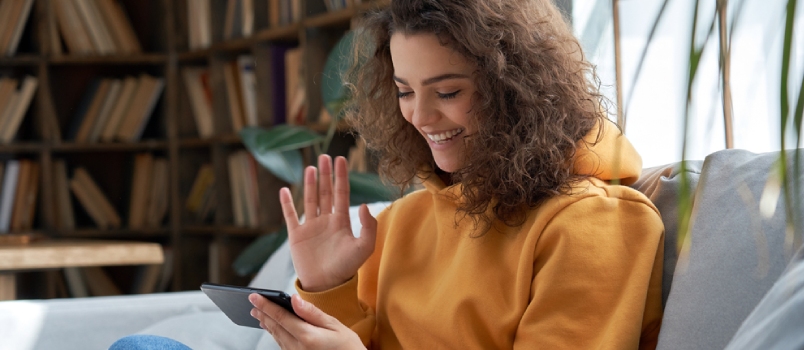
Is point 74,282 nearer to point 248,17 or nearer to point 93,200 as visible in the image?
point 93,200

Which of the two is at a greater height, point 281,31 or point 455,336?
point 281,31

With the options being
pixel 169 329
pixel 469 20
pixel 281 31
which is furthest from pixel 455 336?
pixel 281 31

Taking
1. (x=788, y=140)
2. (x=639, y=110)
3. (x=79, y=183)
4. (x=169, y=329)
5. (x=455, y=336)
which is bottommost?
(x=79, y=183)

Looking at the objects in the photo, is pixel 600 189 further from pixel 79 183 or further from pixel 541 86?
pixel 79 183

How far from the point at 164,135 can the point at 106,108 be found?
0.26m

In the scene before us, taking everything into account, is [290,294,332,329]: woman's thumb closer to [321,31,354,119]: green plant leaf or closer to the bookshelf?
[321,31,354,119]: green plant leaf

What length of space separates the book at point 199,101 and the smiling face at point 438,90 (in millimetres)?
2278

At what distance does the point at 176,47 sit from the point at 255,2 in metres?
0.63

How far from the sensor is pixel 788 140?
0.27 m

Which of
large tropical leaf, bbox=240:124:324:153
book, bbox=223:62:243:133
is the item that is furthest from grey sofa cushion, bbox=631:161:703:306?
book, bbox=223:62:243:133

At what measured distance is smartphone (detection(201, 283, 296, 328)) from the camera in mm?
964

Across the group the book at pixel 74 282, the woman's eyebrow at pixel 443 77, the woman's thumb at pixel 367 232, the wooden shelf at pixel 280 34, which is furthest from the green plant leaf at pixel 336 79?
the book at pixel 74 282

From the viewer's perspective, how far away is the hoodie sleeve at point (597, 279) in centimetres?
88

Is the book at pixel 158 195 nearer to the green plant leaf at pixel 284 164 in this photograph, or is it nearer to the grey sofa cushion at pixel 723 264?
the green plant leaf at pixel 284 164
